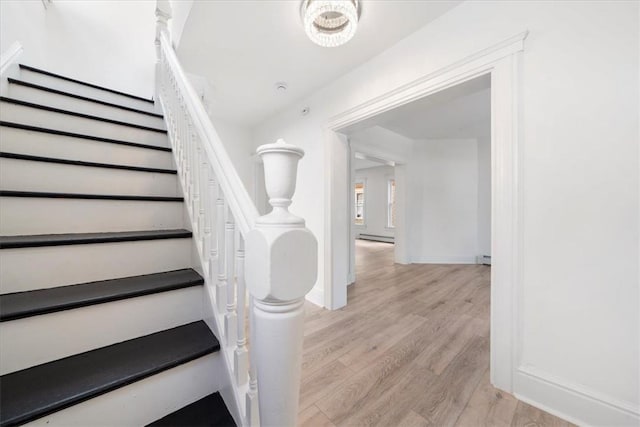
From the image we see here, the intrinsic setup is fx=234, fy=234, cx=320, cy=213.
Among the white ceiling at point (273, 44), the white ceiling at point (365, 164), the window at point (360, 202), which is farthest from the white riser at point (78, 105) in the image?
the window at point (360, 202)

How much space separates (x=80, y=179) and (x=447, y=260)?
16.3ft

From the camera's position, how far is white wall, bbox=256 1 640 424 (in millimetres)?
1034

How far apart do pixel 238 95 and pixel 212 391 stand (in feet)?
9.32

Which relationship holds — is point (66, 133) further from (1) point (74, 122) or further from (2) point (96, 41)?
(2) point (96, 41)

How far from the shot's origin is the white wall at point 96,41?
88.1 inches

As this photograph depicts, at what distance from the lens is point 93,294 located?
86 centimetres

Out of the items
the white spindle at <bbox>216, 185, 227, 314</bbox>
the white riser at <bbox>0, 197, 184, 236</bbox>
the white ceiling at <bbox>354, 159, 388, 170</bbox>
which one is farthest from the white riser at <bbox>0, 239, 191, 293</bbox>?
the white ceiling at <bbox>354, 159, 388, 170</bbox>

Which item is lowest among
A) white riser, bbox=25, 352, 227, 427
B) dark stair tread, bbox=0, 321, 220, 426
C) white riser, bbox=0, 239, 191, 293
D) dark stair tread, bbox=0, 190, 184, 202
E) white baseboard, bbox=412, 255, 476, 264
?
white baseboard, bbox=412, 255, 476, 264

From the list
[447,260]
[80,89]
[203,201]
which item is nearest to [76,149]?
[203,201]

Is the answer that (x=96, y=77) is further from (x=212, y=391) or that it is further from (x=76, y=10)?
(x=212, y=391)

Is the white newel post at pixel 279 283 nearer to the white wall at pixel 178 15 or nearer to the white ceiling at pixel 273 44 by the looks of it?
the white ceiling at pixel 273 44

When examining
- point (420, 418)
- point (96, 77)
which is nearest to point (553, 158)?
point (420, 418)

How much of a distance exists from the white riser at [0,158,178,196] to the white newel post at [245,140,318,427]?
1.26 m

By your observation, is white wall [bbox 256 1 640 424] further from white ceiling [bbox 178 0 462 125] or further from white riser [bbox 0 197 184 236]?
white riser [bbox 0 197 184 236]
